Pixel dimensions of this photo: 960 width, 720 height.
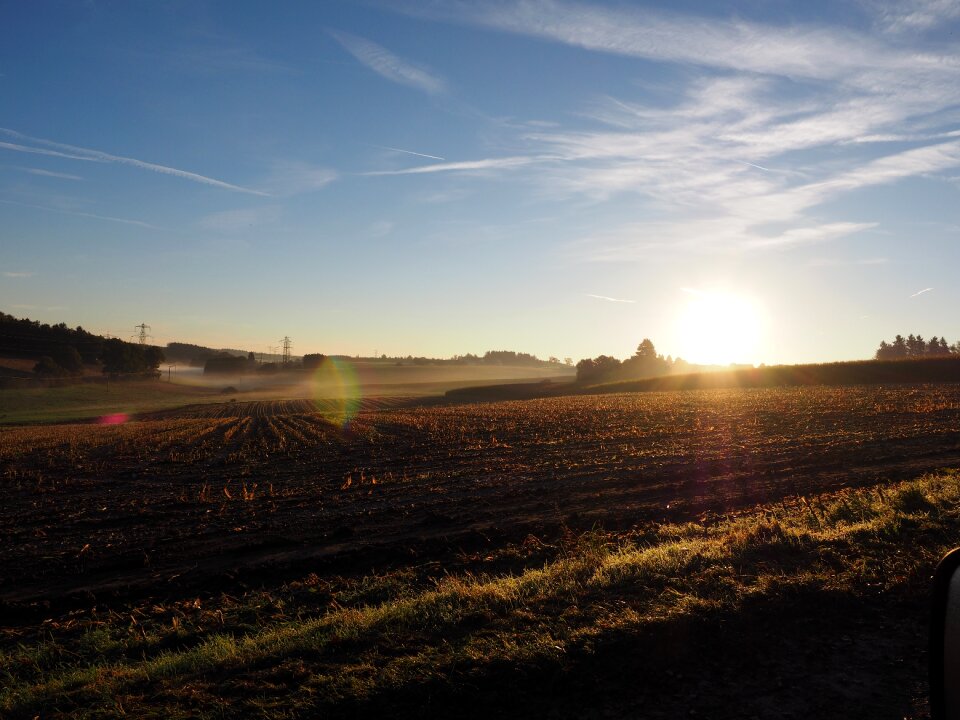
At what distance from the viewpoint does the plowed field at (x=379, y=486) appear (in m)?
12.1

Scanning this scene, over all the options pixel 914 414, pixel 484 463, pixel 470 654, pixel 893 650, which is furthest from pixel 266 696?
pixel 914 414

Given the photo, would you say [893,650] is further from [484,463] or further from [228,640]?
[484,463]

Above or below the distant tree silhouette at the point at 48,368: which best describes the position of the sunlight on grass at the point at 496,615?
below

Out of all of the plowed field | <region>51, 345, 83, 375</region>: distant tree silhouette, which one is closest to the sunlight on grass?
the plowed field

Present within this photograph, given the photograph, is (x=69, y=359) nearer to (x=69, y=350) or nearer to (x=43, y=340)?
(x=69, y=350)

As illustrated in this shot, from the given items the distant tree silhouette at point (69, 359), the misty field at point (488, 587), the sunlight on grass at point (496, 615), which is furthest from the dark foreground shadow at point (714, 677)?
the distant tree silhouette at point (69, 359)

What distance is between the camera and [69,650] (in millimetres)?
7828

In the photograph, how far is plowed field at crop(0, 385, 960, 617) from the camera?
39.7 feet

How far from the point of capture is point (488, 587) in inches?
317

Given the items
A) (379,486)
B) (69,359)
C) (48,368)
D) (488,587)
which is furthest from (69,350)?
(488,587)

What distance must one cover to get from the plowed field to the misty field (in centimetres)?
12

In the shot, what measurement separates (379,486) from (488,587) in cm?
1221

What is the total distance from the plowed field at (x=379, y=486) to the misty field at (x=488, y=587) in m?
0.12

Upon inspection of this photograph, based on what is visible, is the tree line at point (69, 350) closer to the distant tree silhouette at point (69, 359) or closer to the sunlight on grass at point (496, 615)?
the distant tree silhouette at point (69, 359)
